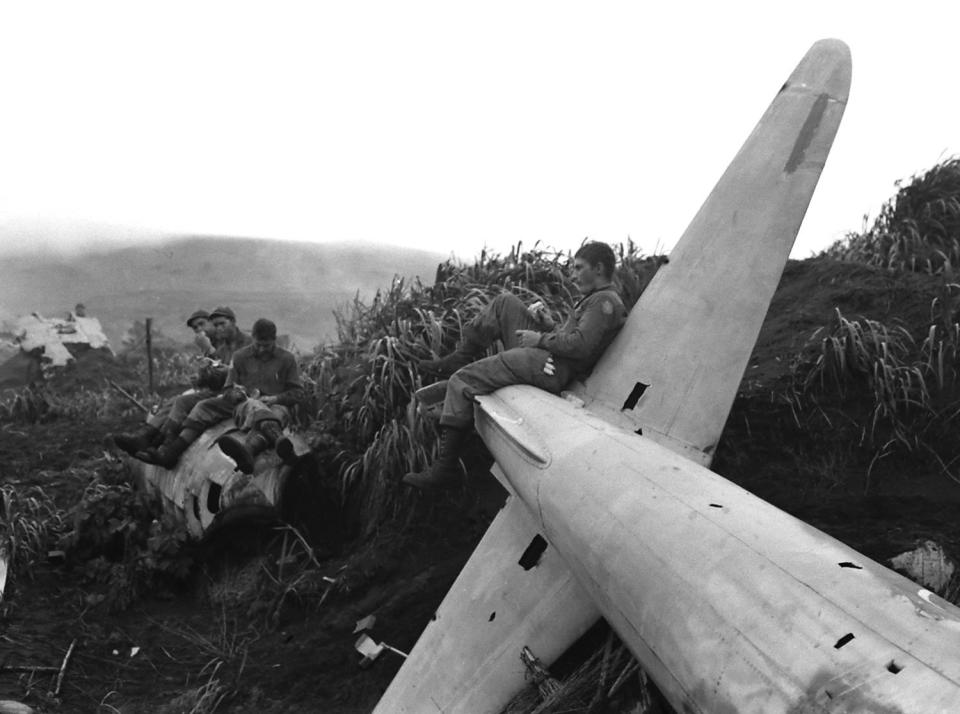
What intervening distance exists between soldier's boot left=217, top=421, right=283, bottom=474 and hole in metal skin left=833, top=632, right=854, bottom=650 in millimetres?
5096

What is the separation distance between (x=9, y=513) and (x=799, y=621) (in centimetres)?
776

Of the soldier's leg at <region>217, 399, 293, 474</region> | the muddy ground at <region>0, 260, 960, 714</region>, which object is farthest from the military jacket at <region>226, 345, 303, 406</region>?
the muddy ground at <region>0, 260, 960, 714</region>

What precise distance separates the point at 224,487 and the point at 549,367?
3.07 m

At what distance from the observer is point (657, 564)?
433 centimetres

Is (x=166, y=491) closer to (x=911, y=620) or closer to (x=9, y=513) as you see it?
(x=9, y=513)

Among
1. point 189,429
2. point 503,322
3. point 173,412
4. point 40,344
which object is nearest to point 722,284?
point 503,322

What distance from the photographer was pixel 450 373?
26.9ft

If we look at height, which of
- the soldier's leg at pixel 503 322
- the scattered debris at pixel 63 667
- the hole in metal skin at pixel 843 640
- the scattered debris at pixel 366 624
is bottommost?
the scattered debris at pixel 63 667

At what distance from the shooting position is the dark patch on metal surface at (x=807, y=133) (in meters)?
6.64

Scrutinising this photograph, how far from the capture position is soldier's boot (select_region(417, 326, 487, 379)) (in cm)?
762

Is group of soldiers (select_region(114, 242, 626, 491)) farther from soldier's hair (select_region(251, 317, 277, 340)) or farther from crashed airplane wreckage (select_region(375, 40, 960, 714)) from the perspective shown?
crashed airplane wreckage (select_region(375, 40, 960, 714))

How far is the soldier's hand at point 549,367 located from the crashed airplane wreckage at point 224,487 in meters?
2.41

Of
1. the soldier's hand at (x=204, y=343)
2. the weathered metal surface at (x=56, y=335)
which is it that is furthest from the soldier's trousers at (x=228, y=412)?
the weathered metal surface at (x=56, y=335)

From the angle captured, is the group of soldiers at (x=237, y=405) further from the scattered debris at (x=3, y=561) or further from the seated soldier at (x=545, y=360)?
the seated soldier at (x=545, y=360)
